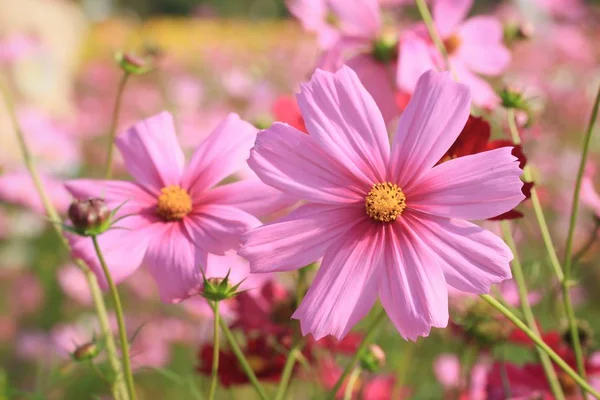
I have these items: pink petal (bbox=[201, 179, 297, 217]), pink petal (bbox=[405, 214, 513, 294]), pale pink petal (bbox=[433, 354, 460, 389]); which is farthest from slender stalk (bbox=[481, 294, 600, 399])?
pale pink petal (bbox=[433, 354, 460, 389])

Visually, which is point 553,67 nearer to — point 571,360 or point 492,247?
point 571,360

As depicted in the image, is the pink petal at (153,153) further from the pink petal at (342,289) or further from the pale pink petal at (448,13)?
the pale pink petal at (448,13)

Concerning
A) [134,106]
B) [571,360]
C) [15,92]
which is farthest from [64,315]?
[571,360]

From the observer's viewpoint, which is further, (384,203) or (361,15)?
(361,15)

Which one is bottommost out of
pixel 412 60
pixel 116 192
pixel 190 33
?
pixel 116 192

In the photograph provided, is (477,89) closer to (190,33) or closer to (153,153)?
(153,153)

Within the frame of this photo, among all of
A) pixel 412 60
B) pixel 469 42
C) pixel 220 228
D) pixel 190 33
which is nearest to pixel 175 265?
pixel 220 228

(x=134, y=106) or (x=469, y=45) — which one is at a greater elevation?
(x=134, y=106)

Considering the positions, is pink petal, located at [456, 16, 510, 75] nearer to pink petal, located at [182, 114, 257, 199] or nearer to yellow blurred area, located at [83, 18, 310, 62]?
pink petal, located at [182, 114, 257, 199]
